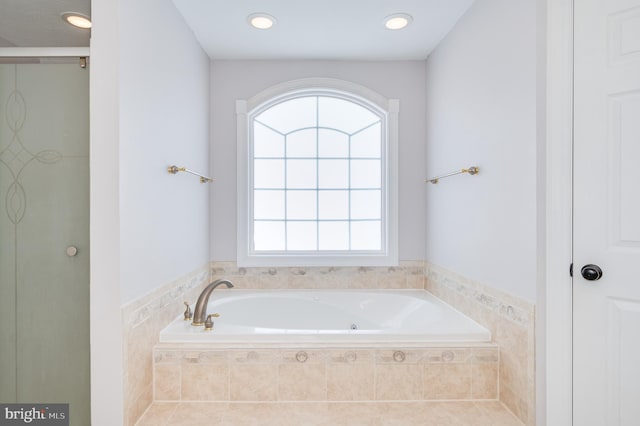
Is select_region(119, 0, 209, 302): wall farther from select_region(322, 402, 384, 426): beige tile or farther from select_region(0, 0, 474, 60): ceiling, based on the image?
select_region(322, 402, 384, 426): beige tile

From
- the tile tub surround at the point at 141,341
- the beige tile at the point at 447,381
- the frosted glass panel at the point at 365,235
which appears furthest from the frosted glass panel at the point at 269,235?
the beige tile at the point at 447,381

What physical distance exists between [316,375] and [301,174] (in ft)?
5.63

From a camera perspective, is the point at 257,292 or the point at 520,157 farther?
the point at 257,292

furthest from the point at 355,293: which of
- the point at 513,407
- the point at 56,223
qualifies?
the point at 56,223

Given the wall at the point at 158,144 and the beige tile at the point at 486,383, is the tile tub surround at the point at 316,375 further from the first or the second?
the wall at the point at 158,144

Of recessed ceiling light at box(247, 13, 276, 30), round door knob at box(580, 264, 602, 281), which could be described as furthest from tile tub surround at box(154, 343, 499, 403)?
recessed ceiling light at box(247, 13, 276, 30)

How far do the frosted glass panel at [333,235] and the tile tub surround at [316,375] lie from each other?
134 centimetres

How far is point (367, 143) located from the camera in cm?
316

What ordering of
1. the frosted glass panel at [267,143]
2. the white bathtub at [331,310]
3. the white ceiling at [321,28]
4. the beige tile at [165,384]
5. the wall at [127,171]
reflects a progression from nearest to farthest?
1. the wall at [127,171]
2. the beige tile at [165,384]
3. the white ceiling at [321,28]
4. the white bathtub at [331,310]
5. the frosted glass panel at [267,143]

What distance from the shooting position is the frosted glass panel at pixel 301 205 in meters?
3.15

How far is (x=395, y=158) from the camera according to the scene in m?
3.04

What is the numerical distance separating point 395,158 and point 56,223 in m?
2.32

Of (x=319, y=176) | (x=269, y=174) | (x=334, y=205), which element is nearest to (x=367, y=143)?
(x=319, y=176)

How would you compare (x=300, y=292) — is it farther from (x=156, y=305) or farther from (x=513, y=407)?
(x=513, y=407)
